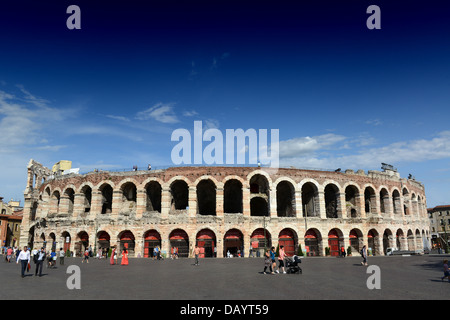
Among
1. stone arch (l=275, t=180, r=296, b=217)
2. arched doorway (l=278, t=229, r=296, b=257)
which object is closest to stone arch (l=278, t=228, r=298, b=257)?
arched doorway (l=278, t=229, r=296, b=257)

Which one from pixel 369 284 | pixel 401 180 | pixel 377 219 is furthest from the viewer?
pixel 401 180

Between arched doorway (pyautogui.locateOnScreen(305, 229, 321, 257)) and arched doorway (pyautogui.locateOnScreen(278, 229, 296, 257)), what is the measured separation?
74.7 inches

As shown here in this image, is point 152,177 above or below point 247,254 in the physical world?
above

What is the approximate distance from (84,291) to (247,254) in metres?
24.7

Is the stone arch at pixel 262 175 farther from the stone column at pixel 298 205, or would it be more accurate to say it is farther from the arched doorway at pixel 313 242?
the arched doorway at pixel 313 242

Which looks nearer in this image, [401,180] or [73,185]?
[73,185]

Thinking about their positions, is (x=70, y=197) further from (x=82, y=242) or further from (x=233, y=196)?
(x=233, y=196)

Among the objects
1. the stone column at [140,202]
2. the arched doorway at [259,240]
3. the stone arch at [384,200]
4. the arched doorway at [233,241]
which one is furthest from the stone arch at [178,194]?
the stone arch at [384,200]

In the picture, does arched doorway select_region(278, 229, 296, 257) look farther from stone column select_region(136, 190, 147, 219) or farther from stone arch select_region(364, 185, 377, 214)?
stone column select_region(136, 190, 147, 219)

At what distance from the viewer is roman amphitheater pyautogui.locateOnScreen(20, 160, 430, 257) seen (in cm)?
3438

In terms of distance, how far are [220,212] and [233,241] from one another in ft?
12.0

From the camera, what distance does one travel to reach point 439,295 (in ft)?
34.8

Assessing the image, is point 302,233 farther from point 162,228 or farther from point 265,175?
point 162,228
